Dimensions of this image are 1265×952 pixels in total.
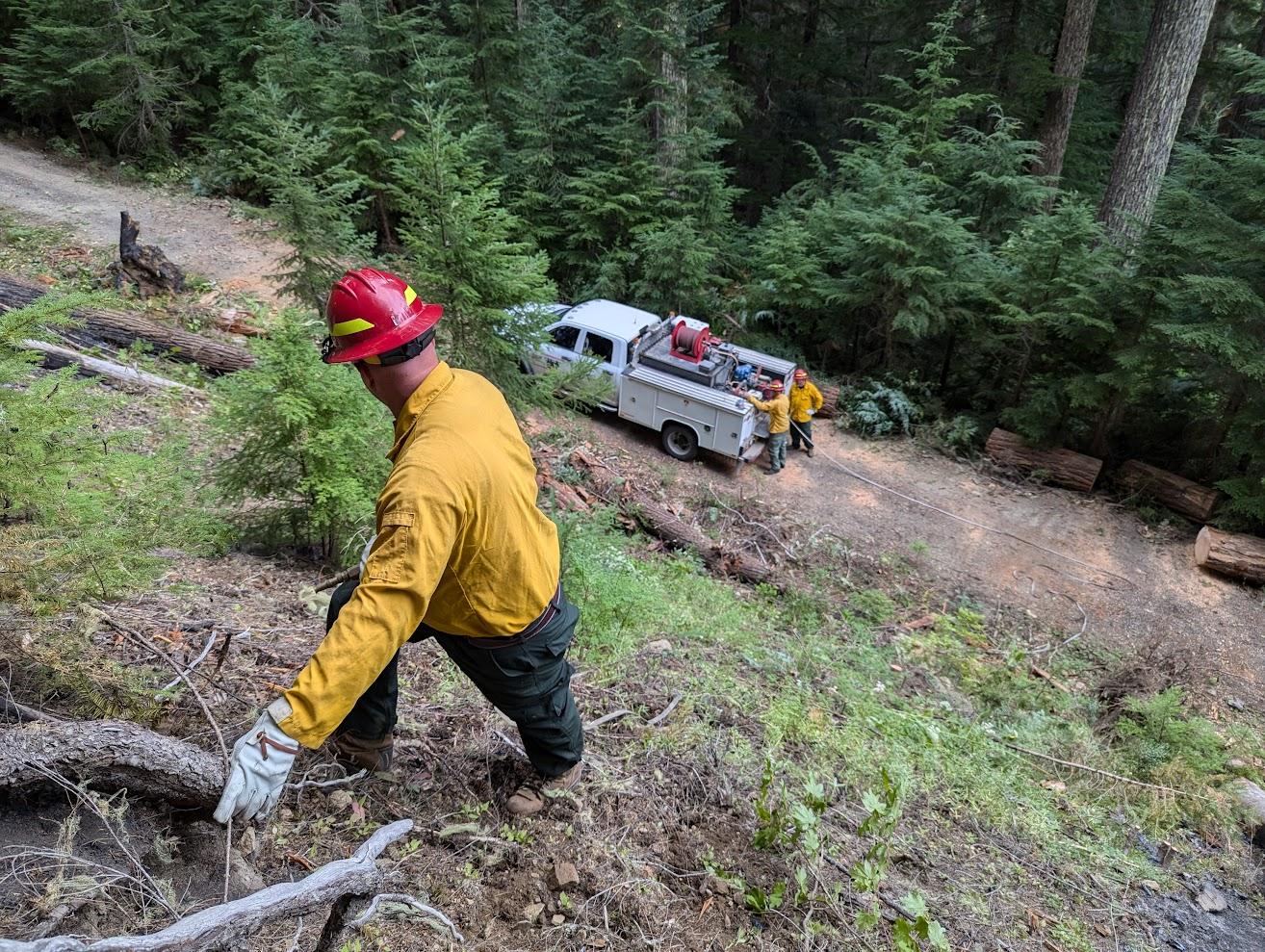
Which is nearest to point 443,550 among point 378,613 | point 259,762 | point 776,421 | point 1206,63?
point 378,613

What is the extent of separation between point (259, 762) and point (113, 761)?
0.48 meters

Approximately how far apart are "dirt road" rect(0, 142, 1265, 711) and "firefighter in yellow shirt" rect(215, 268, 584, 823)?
756 centimetres

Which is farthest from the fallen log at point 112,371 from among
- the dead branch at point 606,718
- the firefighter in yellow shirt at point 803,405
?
the firefighter in yellow shirt at point 803,405

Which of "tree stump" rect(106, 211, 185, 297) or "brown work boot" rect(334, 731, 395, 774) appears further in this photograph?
"tree stump" rect(106, 211, 185, 297)

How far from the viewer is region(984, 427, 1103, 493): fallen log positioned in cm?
1116

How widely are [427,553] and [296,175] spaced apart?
7819 mm

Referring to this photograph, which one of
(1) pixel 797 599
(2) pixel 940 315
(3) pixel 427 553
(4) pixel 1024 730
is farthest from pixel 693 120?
(3) pixel 427 553

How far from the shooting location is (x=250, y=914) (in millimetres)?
1907

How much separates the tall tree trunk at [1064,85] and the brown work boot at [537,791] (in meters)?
14.8

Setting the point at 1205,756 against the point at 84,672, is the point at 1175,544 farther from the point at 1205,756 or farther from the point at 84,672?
the point at 84,672

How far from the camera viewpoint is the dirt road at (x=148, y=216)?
13.4m

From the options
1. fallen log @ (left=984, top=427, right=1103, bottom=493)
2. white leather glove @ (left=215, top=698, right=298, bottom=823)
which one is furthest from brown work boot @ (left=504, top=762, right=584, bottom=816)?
fallen log @ (left=984, top=427, right=1103, bottom=493)

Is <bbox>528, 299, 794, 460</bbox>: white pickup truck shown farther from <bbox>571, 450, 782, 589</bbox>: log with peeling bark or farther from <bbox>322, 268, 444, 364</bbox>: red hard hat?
<bbox>322, 268, 444, 364</bbox>: red hard hat

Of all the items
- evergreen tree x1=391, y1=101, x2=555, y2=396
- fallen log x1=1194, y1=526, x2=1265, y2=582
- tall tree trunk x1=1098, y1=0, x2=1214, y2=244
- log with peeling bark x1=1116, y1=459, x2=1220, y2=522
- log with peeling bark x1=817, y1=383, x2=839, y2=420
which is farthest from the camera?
log with peeling bark x1=817, y1=383, x2=839, y2=420
